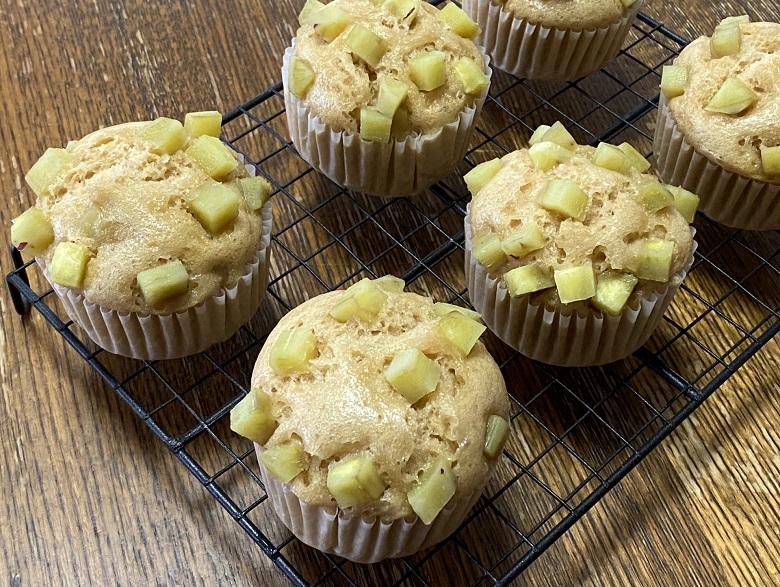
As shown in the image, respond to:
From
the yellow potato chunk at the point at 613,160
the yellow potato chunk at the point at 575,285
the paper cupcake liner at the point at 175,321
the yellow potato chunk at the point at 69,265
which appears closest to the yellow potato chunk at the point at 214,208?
the paper cupcake liner at the point at 175,321

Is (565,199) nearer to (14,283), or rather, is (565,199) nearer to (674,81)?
(674,81)

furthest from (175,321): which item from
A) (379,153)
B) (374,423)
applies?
(379,153)

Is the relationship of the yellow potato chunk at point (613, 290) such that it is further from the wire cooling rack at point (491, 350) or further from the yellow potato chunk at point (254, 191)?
the yellow potato chunk at point (254, 191)

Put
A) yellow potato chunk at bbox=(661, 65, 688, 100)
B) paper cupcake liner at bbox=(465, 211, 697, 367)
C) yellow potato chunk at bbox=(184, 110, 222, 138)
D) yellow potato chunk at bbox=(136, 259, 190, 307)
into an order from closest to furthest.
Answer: yellow potato chunk at bbox=(136, 259, 190, 307), paper cupcake liner at bbox=(465, 211, 697, 367), yellow potato chunk at bbox=(184, 110, 222, 138), yellow potato chunk at bbox=(661, 65, 688, 100)

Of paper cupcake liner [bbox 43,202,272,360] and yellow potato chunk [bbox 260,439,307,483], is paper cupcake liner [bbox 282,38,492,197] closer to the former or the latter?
paper cupcake liner [bbox 43,202,272,360]

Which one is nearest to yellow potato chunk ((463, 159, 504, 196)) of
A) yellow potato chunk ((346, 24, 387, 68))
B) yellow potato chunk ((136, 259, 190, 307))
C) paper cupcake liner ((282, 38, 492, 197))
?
paper cupcake liner ((282, 38, 492, 197))
